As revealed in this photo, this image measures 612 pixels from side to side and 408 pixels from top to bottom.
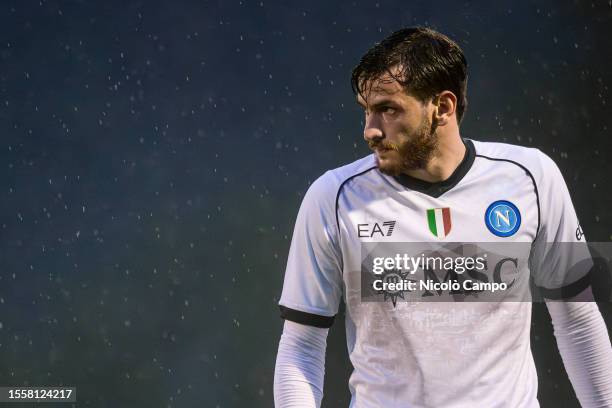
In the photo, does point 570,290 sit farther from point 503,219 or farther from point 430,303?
point 430,303

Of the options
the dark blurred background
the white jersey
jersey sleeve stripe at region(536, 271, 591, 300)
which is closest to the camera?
the white jersey

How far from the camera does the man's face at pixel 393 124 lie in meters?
1.91

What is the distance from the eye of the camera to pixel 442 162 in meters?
2.06

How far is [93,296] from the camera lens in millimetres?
4816

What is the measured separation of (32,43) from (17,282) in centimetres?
152

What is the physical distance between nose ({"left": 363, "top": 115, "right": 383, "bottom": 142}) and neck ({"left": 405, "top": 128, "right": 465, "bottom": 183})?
22cm

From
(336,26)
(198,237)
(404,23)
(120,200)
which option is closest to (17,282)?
(120,200)

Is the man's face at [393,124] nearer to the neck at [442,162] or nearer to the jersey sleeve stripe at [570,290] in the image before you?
the neck at [442,162]

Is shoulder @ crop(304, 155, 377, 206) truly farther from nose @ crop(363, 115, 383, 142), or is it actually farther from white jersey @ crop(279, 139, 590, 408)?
nose @ crop(363, 115, 383, 142)

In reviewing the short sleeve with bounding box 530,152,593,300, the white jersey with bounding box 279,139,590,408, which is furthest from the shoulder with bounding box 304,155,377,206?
the short sleeve with bounding box 530,152,593,300

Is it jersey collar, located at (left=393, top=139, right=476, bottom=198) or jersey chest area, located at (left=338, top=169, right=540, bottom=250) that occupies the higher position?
jersey collar, located at (left=393, top=139, right=476, bottom=198)

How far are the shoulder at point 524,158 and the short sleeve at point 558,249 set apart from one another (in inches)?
0.6

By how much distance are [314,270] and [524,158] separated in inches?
25.8

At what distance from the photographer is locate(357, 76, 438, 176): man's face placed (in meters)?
1.91
